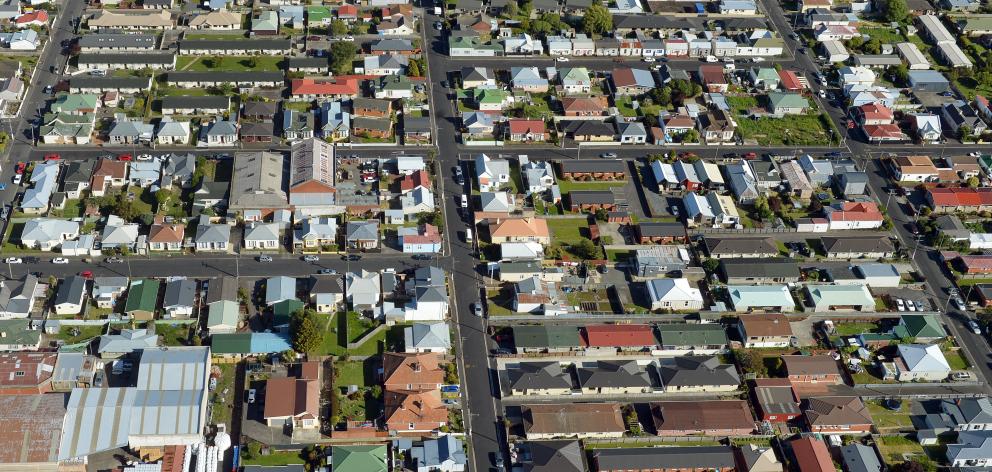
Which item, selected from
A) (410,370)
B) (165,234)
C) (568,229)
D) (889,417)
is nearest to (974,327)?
(889,417)

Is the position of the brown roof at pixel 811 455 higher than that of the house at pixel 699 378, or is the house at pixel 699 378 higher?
the house at pixel 699 378

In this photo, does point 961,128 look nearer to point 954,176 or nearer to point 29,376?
point 954,176

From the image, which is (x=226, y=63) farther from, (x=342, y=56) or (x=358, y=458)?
(x=358, y=458)

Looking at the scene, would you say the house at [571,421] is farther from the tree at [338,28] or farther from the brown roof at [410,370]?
the tree at [338,28]

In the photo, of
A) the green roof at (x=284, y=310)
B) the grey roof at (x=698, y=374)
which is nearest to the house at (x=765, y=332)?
the grey roof at (x=698, y=374)

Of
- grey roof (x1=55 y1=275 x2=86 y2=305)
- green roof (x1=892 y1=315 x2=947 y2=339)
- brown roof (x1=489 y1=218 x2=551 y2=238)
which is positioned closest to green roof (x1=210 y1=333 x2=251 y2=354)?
grey roof (x1=55 y1=275 x2=86 y2=305)

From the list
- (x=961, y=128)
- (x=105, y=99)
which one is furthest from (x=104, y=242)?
(x=961, y=128)
